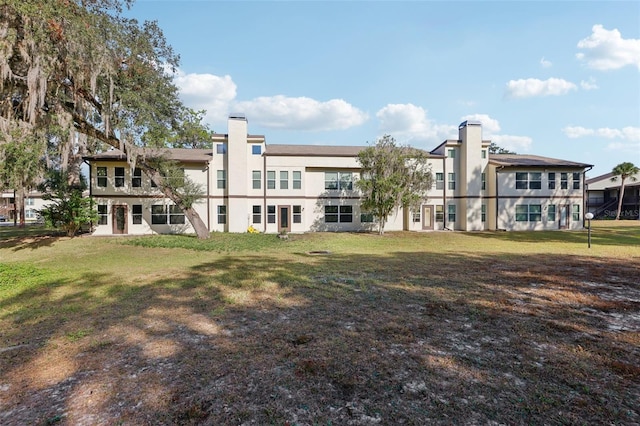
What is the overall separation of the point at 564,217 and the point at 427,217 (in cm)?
1098

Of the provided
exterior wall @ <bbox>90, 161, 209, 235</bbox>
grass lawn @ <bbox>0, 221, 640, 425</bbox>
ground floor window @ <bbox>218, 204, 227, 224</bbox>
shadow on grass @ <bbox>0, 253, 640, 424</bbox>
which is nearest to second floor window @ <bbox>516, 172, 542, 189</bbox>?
grass lawn @ <bbox>0, 221, 640, 425</bbox>

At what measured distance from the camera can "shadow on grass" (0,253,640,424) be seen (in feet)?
9.43

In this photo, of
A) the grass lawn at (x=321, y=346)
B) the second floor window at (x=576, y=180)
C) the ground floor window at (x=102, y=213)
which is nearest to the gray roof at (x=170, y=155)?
the ground floor window at (x=102, y=213)

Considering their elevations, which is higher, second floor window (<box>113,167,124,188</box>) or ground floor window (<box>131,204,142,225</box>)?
second floor window (<box>113,167,124,188</box>)

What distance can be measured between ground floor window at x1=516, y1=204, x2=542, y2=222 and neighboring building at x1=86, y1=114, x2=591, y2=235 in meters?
0.08

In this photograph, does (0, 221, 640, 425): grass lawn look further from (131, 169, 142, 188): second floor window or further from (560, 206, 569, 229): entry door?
(560, 206, 569, 229): entry door

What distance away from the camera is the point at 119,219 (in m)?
20.0

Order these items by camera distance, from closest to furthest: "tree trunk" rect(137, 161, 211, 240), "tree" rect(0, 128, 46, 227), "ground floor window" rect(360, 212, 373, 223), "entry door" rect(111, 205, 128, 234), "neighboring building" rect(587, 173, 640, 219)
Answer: "tree" rect(0, 128, 46, 227) → "tree trunk" rect(137, 161, 211, 240) → "entry door" rect(111, 205, 128, 234) → "ground floor window" rect(360, 212, 373, 223) → "neighboring building" rect(587, 173, 640, 219)

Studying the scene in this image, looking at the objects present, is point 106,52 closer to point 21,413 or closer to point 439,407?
point 21,413

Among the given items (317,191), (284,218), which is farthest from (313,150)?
(284,218)

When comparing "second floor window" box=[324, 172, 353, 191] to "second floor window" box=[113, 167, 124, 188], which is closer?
"second floor window" box=[113, 167, 124, 188]

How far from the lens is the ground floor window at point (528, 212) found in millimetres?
23641

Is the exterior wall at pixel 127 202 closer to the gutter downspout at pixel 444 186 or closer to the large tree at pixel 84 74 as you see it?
the large tree at pixel 84 74

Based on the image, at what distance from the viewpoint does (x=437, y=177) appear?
23.8 metres
